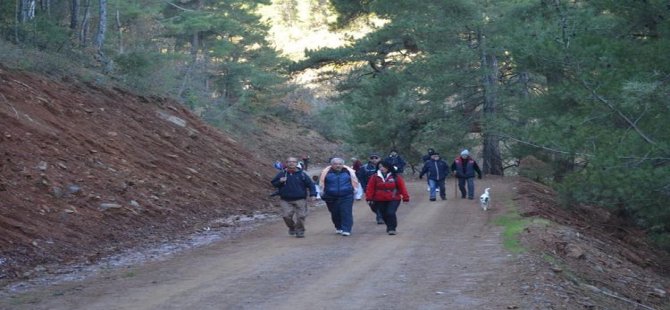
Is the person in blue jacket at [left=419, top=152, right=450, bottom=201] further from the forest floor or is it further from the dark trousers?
the dark trousers

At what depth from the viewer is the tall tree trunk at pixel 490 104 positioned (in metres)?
30.9

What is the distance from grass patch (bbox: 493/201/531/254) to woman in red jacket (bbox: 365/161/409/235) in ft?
7.33

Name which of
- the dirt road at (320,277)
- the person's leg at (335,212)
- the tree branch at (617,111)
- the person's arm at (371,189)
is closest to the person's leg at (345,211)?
the person's leg at (335,212)

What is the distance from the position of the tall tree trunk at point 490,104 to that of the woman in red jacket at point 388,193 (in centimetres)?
1334

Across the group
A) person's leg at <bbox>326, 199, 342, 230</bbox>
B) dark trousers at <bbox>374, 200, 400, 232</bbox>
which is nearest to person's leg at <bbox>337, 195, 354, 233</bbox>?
person's leg at <bbox>326, 199, 342, 230</bbox>

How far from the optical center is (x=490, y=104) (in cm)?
3256

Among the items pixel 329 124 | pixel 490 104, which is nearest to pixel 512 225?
pixel 490 104

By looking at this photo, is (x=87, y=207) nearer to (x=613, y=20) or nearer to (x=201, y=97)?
(x=613, y=20)

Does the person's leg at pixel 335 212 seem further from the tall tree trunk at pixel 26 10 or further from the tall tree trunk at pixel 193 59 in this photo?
the tall tree trunk at pixel 193 59

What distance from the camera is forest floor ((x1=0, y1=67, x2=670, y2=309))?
934cm

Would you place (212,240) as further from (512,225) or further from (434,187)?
(434,187)

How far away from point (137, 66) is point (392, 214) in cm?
1399

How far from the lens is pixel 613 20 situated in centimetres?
1809

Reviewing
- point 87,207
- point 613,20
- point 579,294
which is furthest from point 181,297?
point 613,20
